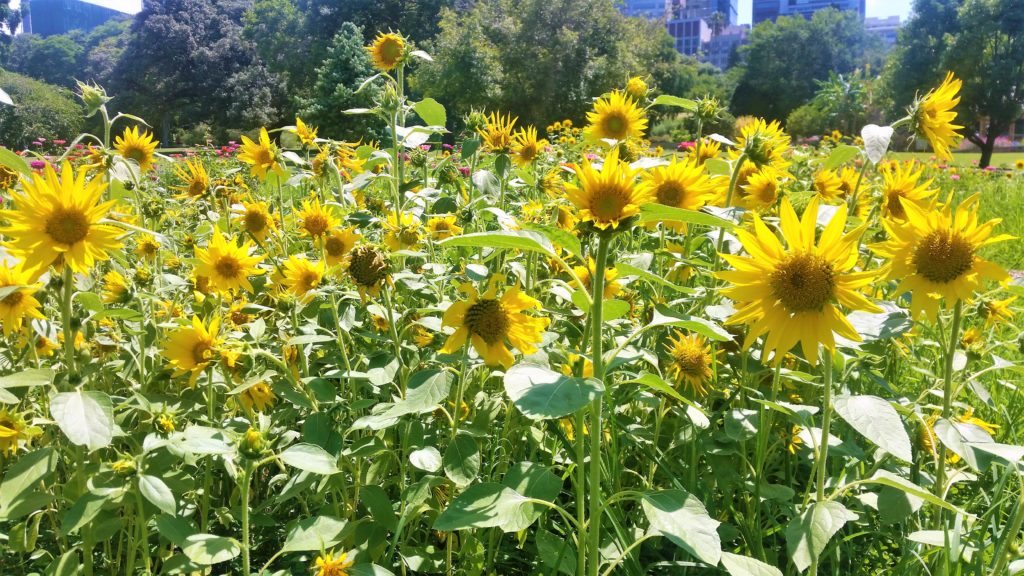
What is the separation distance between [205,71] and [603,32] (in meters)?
22.7

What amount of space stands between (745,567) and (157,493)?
2.99ft

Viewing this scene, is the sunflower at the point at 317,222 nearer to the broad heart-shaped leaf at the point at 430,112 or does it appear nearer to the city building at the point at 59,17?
the broad heart-shaped leaf at the point at 430,112

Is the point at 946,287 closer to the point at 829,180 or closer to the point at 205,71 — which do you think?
the point at 829,180

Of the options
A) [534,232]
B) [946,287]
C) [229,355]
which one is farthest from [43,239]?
[946,287]

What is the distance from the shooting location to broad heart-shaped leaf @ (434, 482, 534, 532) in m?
0.97

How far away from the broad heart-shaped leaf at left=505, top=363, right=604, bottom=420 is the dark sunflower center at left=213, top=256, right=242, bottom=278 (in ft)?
3.58

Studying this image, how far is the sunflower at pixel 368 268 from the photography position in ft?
4.80

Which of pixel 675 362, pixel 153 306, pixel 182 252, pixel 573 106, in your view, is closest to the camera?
pixel 675 362

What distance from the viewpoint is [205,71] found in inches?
1394

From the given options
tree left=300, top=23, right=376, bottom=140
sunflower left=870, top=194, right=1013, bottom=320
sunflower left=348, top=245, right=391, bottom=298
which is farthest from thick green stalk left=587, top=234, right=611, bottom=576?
tree left=300, top=23, right=376, bottom=140

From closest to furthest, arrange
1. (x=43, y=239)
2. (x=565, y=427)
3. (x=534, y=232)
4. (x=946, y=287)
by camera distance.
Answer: (x=534, y=232)
(x=946, y=287)
(x=43, y=239)
(x=565, y=427)

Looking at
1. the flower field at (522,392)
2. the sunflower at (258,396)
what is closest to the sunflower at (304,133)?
the flower field at (522,392)

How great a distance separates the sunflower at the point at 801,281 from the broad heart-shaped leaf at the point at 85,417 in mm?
962

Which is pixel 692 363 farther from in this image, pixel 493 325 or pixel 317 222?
pixel 317 222
